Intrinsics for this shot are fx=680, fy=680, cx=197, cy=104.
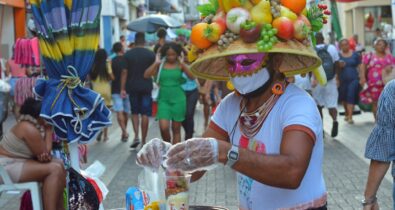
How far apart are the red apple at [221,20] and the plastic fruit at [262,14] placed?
130 mm

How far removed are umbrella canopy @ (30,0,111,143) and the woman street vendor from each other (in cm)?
241

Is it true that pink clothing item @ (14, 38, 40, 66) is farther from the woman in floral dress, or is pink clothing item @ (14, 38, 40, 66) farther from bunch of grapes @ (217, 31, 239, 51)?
the woman in floral dress

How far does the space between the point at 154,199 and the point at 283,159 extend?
24.6 inches

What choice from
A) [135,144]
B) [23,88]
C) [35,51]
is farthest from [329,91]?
[23,88]

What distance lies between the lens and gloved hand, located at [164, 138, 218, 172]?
2.38 m

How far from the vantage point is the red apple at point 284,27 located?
258cm

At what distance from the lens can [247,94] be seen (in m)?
2.80

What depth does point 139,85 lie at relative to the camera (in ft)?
35.1

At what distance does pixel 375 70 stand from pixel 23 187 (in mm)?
8702

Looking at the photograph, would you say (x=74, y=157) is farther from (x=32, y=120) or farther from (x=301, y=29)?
(x=301, y=29)

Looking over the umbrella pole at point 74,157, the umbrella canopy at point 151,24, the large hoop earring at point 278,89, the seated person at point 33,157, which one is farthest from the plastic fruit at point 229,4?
the umbrella canopy at point 151,24

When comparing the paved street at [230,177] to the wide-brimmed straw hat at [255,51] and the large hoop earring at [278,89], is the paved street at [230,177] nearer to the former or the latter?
the wide-brimmed straw hat at [255,51]

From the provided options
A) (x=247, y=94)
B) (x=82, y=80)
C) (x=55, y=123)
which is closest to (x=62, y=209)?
(x=55, y=123)

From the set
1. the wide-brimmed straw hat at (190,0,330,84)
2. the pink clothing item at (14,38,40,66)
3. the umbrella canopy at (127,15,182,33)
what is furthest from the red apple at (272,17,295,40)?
the umbrella canopy at (127,15,182,33)
